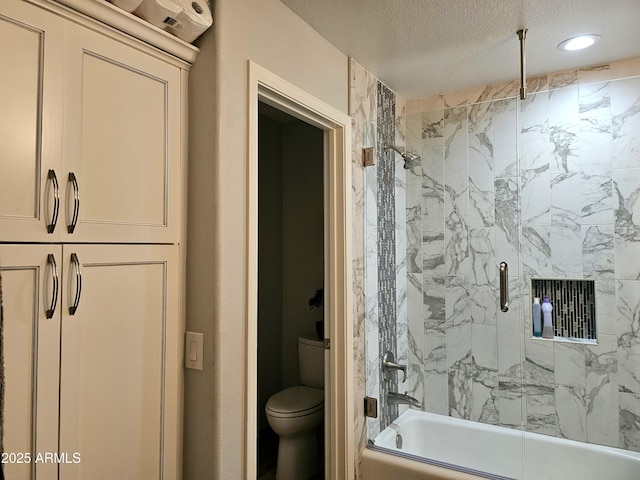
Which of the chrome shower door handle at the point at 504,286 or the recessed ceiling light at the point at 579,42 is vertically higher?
the recessed ceiling light at the point at 579,42

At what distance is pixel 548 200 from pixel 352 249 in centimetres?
104

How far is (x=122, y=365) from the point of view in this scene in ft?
4.19

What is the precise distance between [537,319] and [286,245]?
192cm

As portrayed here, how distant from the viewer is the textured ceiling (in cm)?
181

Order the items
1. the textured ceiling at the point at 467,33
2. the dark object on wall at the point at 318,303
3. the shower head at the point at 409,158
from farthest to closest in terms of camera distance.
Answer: the dark object on wall at the point at 318,303, the shower head at the point at 409,158, the textured ceiling at the point at 467,33

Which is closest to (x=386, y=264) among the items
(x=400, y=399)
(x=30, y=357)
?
(x=400, y=399)

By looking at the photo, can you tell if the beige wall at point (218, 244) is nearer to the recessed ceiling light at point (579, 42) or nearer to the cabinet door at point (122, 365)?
the cabinet door at point (122, 365)

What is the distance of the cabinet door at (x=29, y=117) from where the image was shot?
1032 millimetres

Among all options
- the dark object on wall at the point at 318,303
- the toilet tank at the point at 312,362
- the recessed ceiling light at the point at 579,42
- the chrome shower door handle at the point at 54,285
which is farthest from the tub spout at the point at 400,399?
the recessed ceiling light at the point at 579,42

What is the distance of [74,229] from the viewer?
1.16 metres

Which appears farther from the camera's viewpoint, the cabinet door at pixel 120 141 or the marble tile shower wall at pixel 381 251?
the marble tile shower wall at pixel 381 251

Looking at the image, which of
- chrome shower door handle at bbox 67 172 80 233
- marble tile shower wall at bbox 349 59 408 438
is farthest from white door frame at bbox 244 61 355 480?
chrome shower door handle at bbox 67 172 80 233

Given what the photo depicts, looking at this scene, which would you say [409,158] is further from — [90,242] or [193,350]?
[90,242]

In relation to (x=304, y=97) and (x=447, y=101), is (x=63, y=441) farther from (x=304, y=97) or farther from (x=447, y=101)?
(x=447, y=101)
